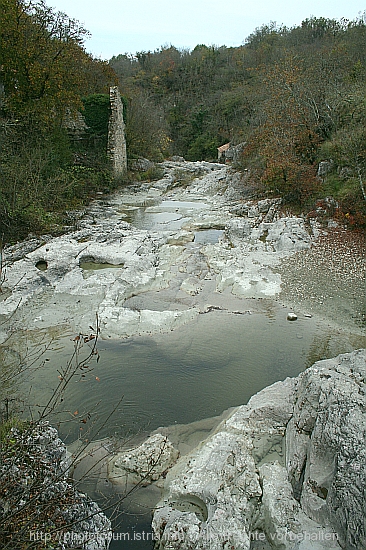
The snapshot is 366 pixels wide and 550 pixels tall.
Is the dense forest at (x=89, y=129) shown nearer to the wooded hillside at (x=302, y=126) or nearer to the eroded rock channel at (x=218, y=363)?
the wooded hillside at (x=302, y=126)

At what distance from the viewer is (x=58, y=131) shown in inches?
572

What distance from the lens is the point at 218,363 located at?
19.0 feet

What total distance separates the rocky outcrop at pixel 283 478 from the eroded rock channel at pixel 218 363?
0.01 meters

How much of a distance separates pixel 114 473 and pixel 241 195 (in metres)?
14.4

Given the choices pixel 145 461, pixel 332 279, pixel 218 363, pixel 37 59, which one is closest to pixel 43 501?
pixel 145 461

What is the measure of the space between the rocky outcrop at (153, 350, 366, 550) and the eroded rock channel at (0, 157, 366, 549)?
0.01m

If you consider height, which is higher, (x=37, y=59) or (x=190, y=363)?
(x=37, y=59)

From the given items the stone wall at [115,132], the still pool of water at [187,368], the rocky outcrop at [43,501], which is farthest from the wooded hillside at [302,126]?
the rocky outcrop at [43,501]

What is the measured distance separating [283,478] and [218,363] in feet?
7.81

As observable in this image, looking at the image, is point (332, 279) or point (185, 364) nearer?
point (185, 364)

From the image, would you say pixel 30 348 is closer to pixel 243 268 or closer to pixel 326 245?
pixel 243 268

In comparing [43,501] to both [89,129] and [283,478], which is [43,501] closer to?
[283,478]

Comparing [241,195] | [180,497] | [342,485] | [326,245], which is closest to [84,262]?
[326,245]

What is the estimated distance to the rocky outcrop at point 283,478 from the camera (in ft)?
9.59
